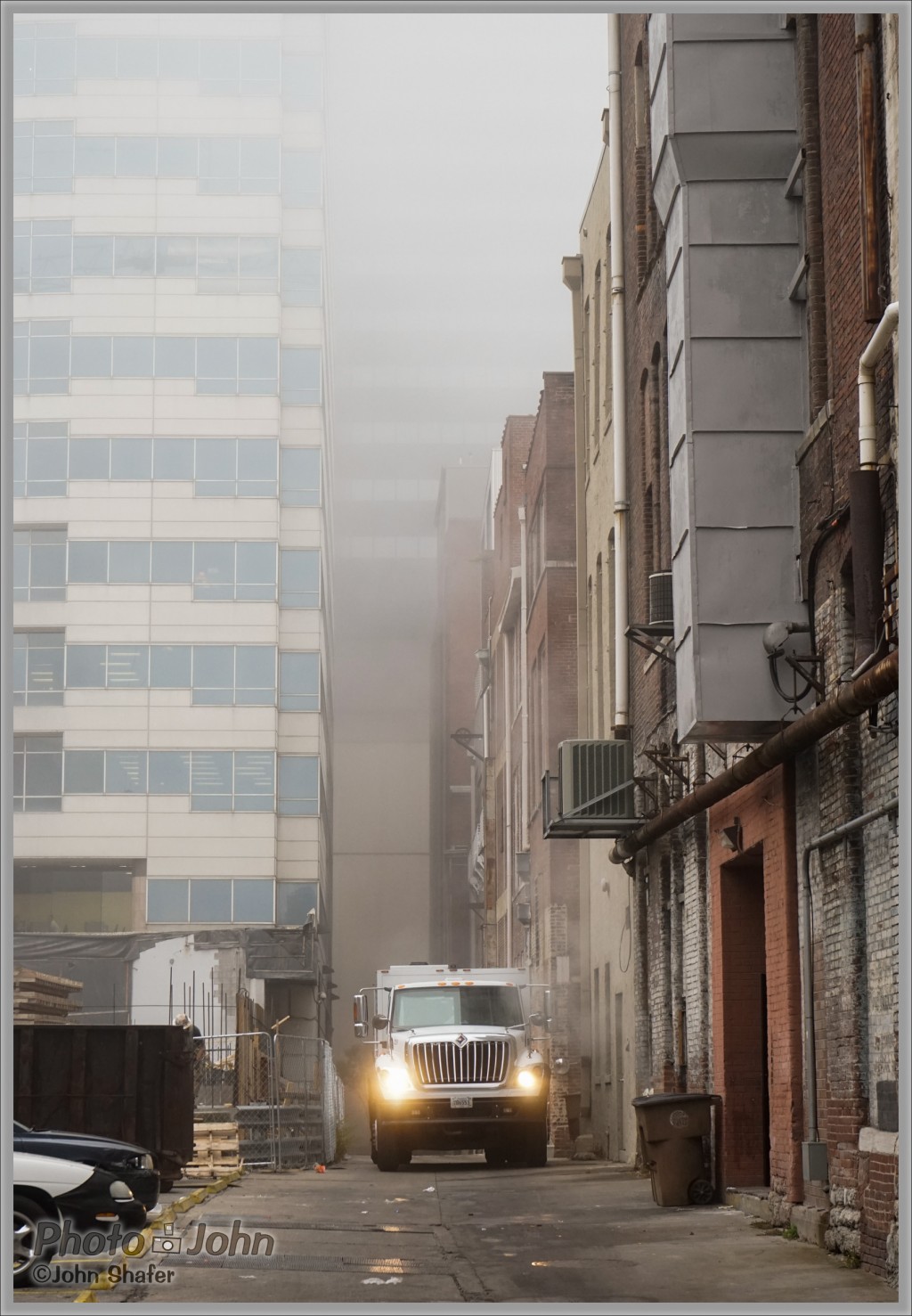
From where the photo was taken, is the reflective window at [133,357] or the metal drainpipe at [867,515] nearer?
the metal drainpipe at [867,515]

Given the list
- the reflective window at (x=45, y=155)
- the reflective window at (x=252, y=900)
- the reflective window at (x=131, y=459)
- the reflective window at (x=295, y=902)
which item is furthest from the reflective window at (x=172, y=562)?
the reflective window at (x=45, y=155)

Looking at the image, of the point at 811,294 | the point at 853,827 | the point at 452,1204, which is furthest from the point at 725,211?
→ the point at 452,1204

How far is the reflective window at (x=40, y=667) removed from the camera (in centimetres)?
6931

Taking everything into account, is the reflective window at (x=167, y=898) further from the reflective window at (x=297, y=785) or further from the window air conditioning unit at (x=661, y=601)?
the window air conditioning unit at (x=661, y=601)

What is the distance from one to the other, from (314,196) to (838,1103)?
63858 millimetres

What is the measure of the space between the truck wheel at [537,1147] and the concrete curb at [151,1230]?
4161 mm

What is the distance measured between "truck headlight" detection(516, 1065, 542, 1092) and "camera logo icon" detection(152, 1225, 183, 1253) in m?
11.4

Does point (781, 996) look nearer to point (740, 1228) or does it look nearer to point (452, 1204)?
point (740, 1228)

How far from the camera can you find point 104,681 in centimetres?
6912

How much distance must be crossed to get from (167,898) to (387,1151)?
42440mm

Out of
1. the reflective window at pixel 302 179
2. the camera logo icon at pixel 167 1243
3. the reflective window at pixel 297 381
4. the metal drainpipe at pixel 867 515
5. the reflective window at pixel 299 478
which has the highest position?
the reflective window at pixel 302 179

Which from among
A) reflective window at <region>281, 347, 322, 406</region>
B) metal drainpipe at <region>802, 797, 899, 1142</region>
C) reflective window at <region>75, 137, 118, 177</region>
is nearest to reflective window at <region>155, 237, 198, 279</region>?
reflective window at <region>75, 137, 118, 177</region>

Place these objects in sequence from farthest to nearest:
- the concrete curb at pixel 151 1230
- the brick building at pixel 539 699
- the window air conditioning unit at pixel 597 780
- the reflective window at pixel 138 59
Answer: the reflective window at pixel 138 59
the brick building at pixel 539 699
the window air conditioning unit at pixel 597 780
the concrete curb at pixel 151 1230

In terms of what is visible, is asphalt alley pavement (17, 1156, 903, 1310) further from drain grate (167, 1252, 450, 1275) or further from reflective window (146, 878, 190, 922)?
reflective window (146, 878, 190, 922)
